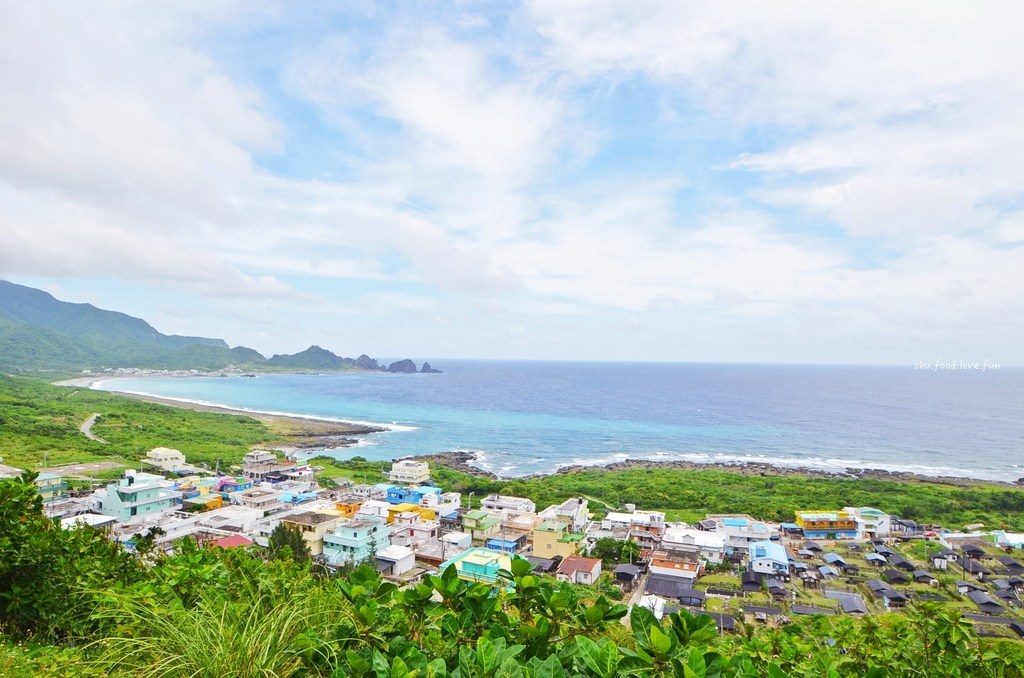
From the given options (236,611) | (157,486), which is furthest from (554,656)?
(157,486)

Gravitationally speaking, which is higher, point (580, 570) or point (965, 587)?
point (580, 570)

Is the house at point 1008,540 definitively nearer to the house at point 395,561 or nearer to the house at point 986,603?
the house at point 986,603

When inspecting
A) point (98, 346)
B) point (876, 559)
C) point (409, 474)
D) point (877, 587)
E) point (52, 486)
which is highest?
point (98, 346)

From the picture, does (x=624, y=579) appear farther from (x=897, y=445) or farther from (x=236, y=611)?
(x=897, y=445)

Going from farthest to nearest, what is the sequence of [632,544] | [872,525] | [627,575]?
[872,525] → [632,544] → [627,575]

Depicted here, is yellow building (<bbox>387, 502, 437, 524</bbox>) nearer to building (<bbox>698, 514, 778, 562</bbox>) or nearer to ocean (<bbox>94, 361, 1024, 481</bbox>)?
building (<bbox>698, 514, 778, 562</bbox>)

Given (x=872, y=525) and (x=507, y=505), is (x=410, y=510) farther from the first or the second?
(x=872, y=525)

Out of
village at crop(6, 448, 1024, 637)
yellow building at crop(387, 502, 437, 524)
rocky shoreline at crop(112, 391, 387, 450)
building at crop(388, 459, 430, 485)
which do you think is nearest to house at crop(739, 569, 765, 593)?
village at crop(6, 448, 1024, 637)

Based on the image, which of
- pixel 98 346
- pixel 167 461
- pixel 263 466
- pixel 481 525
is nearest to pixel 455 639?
pixel 481 525

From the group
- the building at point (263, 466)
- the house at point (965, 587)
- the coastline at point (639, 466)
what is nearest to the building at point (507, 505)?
the coastline at point (639, 466)
